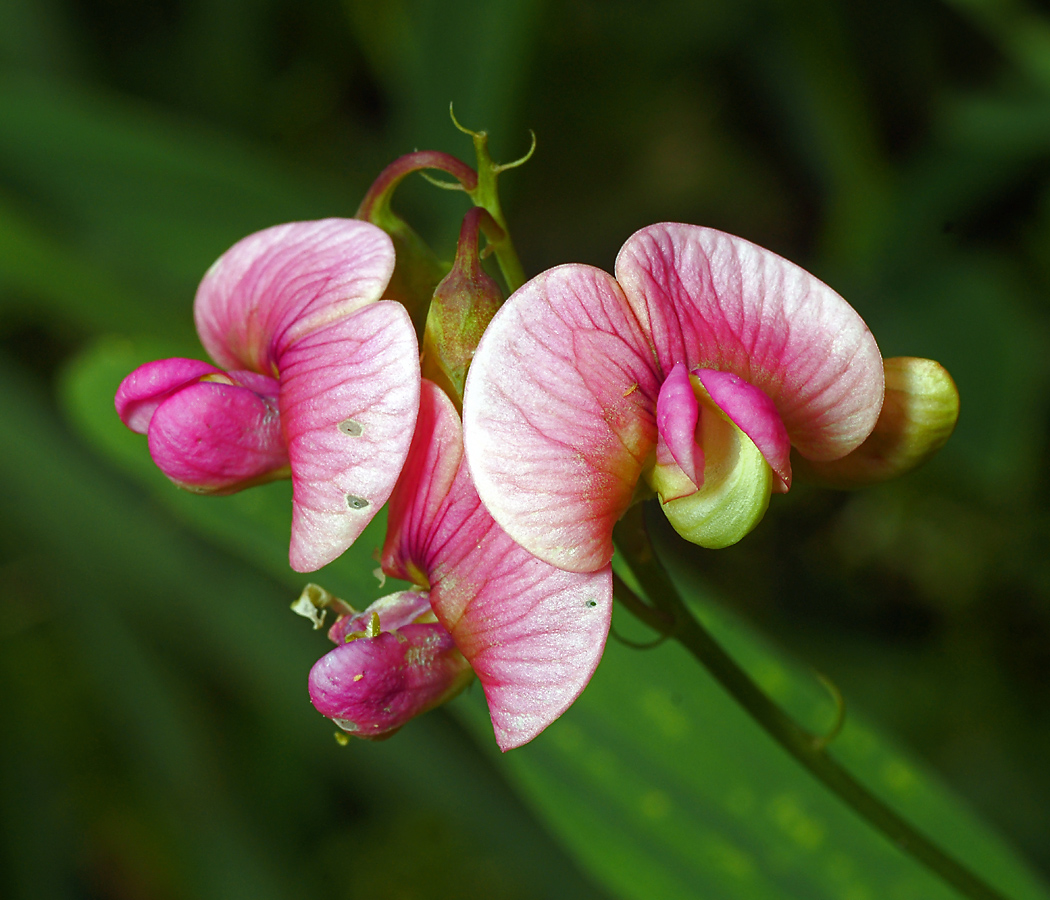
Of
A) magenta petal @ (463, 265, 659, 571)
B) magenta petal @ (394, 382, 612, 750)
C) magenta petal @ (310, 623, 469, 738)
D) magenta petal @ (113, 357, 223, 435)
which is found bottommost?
magenta petal @ (310, 623, 469, 738)

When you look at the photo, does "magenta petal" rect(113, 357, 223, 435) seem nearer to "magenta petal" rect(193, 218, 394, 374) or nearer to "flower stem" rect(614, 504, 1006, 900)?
"magenta petal" rect(193, 218, 394, 374)

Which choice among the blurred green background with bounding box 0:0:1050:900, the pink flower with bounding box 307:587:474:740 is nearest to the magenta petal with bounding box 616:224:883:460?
the pink flower with bounding box 307:587:474:740

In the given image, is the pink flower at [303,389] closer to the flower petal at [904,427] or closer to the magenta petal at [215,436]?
the magenta petal at [215,436]

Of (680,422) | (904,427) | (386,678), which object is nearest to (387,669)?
(386,678)

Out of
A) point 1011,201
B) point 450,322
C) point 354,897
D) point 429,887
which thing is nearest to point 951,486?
point 1011,201

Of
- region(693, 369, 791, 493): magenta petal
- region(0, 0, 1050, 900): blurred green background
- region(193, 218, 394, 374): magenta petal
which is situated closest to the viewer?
region(693, 369, 791, 493): magenta petal

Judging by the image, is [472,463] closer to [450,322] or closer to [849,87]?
[450,322]

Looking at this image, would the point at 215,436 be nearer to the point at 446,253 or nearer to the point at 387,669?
the point at 387,669

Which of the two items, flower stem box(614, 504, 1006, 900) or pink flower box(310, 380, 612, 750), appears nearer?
pink flower box(310, 380, 612, 750)

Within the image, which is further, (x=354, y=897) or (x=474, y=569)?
(x=354, y=897)
